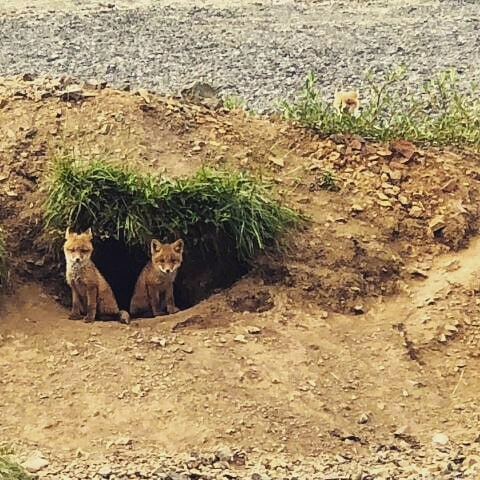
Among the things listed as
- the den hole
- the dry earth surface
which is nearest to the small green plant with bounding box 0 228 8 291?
the dry earth surface

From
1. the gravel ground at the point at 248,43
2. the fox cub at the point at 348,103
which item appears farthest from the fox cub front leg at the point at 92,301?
the gravel ground at the point at 248,43

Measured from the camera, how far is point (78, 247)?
6945 millimetres

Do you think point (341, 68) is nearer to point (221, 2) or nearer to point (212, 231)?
point (221, 2)

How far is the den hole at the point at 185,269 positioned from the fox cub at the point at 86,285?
450mm

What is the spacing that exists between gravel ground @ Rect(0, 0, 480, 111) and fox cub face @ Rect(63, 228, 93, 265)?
238 inches

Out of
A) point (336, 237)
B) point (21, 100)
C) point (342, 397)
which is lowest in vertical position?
point (342, 397)

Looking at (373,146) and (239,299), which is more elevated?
(373,146)

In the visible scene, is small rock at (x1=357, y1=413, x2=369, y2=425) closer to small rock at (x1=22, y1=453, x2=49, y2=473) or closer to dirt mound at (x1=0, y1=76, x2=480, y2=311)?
dirt mound at (x1=0, y1=76, x2=480, y2=311)

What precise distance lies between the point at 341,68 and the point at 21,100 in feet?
25.7

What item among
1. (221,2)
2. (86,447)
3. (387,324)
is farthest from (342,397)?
(221,2)

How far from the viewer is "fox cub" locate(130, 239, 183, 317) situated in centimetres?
716

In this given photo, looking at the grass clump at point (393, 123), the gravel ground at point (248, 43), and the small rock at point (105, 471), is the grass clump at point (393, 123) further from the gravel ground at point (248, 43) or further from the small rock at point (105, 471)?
the small rock at point (105, 471)

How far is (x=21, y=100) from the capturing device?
8.24 meters

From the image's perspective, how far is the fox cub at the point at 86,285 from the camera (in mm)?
6977
